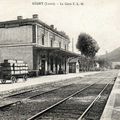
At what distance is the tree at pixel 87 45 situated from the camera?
274ft

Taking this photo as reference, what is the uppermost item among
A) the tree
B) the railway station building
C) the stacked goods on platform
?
the tree

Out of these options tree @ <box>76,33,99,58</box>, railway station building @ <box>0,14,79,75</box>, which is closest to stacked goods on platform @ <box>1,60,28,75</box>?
railway station building @ <box>0,14,79,75</box>

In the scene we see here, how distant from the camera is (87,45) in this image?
3334 inches

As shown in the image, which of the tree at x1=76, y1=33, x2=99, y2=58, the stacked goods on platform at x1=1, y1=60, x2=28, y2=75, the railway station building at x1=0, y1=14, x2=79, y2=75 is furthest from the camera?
the tree at x1=76, y1=33, x2=99, y2=58

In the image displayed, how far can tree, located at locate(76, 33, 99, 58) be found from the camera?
274 feet

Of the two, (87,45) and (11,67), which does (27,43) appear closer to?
(11,67)

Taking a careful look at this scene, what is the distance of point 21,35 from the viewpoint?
3400 cm

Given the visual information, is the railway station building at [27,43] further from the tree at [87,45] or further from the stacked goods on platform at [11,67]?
the tree at [87,45]

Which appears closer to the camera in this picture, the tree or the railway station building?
the railway station building

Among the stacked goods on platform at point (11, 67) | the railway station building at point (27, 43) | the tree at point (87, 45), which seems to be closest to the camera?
the stacked goods on platform at point (11, 67)

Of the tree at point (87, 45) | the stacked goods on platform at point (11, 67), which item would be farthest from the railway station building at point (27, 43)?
the tree at point (87, 45)

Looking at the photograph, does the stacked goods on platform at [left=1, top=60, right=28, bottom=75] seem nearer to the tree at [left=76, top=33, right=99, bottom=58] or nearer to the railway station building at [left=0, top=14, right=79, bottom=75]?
the railway station building at [left=0, top=14, right=79, bottom=75]

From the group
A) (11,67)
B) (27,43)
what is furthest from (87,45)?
(11,67)

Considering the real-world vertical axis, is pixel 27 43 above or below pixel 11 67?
above
